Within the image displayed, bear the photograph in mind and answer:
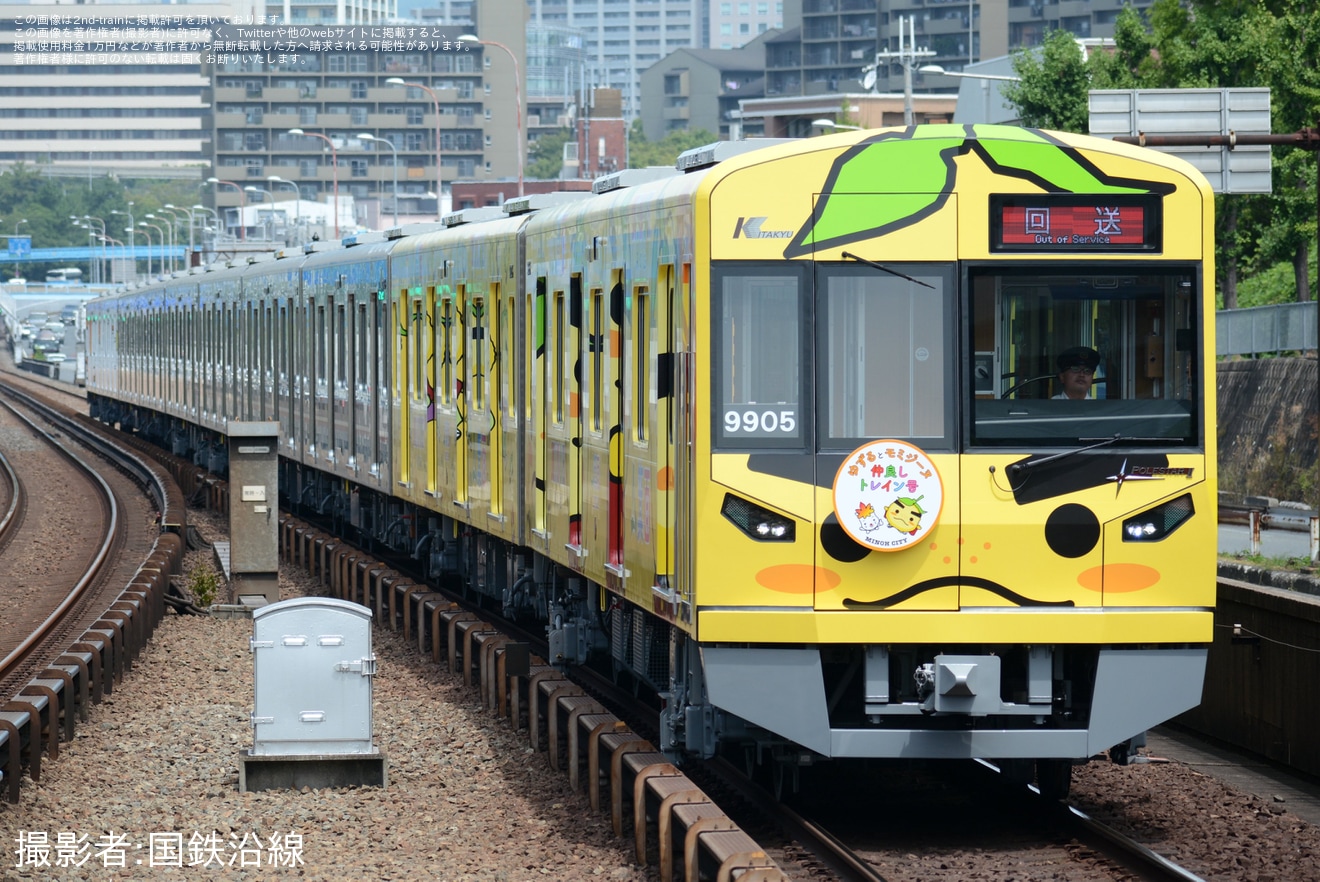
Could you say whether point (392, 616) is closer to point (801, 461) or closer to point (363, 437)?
point (363, 437)

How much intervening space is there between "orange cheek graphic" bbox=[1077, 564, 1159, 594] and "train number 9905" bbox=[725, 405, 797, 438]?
1387 millimetres

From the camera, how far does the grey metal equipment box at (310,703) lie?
1116 centimetres

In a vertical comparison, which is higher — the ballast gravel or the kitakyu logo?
the kitakyu logo

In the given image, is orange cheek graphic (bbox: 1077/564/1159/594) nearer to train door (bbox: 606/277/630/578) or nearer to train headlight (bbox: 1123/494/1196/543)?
train headlight (bbox: 1123/494/1196/543)

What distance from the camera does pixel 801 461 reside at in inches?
360

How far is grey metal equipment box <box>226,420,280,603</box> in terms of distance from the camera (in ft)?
61.6

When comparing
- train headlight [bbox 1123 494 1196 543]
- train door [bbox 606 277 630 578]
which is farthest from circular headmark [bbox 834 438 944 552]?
train door [bbox 606 277 630 578]

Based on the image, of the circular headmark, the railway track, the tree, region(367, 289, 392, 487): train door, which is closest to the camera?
the circular headmark

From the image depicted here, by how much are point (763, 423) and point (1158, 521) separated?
68.0 inches

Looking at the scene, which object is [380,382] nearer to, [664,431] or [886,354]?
[664,431]

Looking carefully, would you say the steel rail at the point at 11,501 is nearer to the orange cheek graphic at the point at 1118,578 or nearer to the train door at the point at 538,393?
the train door at the point at 538,393

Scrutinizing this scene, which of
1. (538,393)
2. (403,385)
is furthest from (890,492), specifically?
(403,385)

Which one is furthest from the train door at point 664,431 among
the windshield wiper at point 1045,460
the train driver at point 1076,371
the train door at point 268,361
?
the train door at point 268,361

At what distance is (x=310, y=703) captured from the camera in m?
11.2
